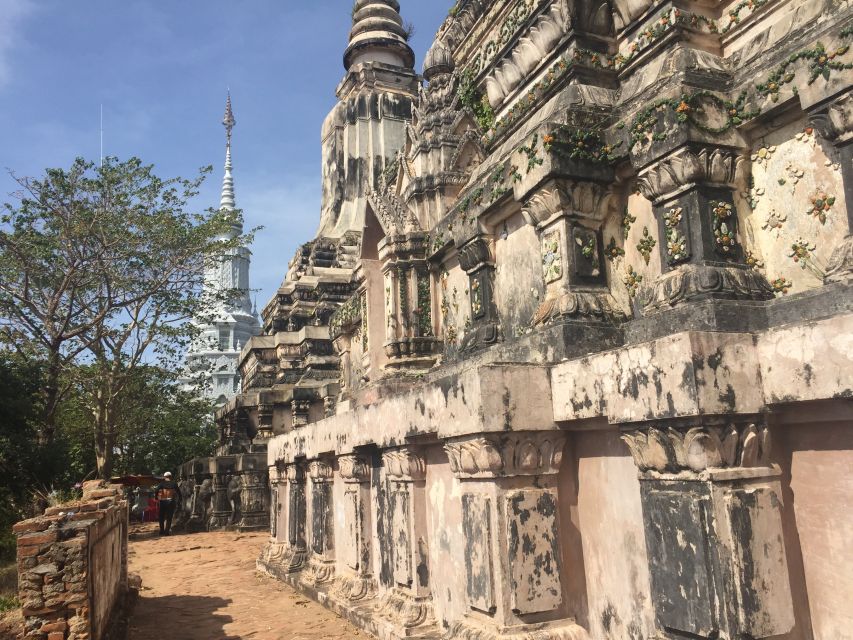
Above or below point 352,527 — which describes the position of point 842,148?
above

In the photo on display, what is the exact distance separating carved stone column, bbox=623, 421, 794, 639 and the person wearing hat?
18.7 m

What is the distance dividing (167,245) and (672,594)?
20.8 meters

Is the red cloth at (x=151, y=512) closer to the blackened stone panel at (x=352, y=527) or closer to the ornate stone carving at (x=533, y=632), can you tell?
the blackened stone panel at (x=352, y=527)

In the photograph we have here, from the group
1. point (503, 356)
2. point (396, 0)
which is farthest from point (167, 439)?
point (503, 356)

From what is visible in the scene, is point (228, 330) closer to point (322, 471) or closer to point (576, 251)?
point (322, 471)

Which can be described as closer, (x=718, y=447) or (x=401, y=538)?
(x=718, y=447)

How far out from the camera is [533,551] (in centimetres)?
401

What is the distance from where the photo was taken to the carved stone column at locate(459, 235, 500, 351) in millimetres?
5699

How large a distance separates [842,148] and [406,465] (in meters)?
3.79

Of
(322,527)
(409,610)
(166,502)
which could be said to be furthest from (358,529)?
(166,502)

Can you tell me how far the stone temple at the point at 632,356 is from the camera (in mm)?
3102

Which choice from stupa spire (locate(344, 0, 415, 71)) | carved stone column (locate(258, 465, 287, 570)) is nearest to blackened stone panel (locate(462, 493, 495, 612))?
carved stone column (locate(258, 465, 287, 570))

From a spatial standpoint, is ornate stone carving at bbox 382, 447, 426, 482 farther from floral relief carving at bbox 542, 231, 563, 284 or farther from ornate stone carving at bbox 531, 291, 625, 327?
floral relief carving at bbox 542, 231, 563, 284

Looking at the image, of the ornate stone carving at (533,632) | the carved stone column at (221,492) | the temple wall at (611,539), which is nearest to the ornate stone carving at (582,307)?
the temple wall at (611,539)
